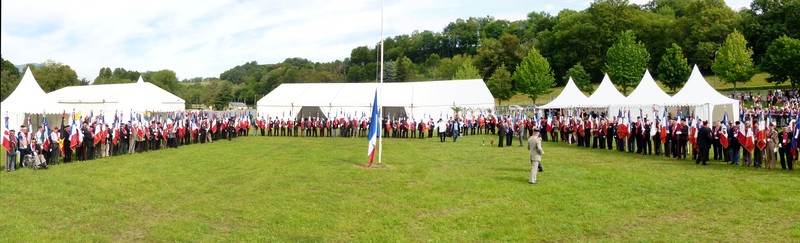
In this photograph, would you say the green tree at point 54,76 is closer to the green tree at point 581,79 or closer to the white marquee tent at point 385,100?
the white marquee tent at point 385,100

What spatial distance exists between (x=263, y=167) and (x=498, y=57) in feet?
234

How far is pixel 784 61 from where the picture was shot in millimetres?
54094

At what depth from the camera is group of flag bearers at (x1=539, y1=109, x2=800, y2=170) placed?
16125mm

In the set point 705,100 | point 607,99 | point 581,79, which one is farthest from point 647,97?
point 581,79

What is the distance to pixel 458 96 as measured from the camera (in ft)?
140

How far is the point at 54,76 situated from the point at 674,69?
261ft

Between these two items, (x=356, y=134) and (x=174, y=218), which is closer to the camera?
(x=174, y=218)

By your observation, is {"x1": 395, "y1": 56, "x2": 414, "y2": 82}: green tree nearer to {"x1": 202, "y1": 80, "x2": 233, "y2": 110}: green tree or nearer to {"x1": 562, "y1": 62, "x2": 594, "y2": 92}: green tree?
{"x1": 202, "y1": 80, "x2": 233, "y2": 110}: green tree

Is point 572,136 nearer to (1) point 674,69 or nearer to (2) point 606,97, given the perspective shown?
(2) point 606,97

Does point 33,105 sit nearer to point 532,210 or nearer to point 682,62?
point 532,210

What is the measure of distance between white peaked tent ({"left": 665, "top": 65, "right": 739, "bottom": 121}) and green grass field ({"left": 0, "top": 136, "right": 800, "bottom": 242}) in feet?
38.3

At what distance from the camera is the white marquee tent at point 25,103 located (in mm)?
29936

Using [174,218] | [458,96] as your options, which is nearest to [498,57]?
[458,96]

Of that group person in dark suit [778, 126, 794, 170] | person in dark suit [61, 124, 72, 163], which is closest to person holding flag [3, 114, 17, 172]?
person in dark suit [61, 124, 72, 163]
